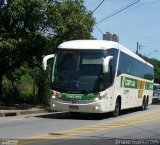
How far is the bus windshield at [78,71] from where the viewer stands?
71.3 ft

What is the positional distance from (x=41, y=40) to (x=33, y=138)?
13.7 metres

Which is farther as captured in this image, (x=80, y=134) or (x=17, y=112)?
(x=17, y=112)

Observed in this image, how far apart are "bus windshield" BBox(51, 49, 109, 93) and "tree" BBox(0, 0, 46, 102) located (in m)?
4.41

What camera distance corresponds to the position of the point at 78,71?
859 inches

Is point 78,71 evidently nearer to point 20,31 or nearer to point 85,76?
point 85,76

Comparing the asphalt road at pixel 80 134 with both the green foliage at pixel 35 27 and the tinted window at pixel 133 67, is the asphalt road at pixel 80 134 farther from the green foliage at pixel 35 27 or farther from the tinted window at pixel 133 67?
the green foliage at pixel 35 27

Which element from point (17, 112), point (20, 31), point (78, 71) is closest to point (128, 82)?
point (78, 71)

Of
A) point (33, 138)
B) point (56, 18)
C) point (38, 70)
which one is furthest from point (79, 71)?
point (38, 70)

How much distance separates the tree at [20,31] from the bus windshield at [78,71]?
174 inches

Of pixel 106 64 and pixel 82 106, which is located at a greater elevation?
pixel 106 64

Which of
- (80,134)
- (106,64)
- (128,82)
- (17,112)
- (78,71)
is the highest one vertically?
(106,64)

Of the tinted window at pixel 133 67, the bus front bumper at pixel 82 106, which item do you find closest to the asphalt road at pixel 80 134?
the bus front bumper at pixel 82 106

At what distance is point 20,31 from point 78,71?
665cm

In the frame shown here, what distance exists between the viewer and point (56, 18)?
86.7ft
